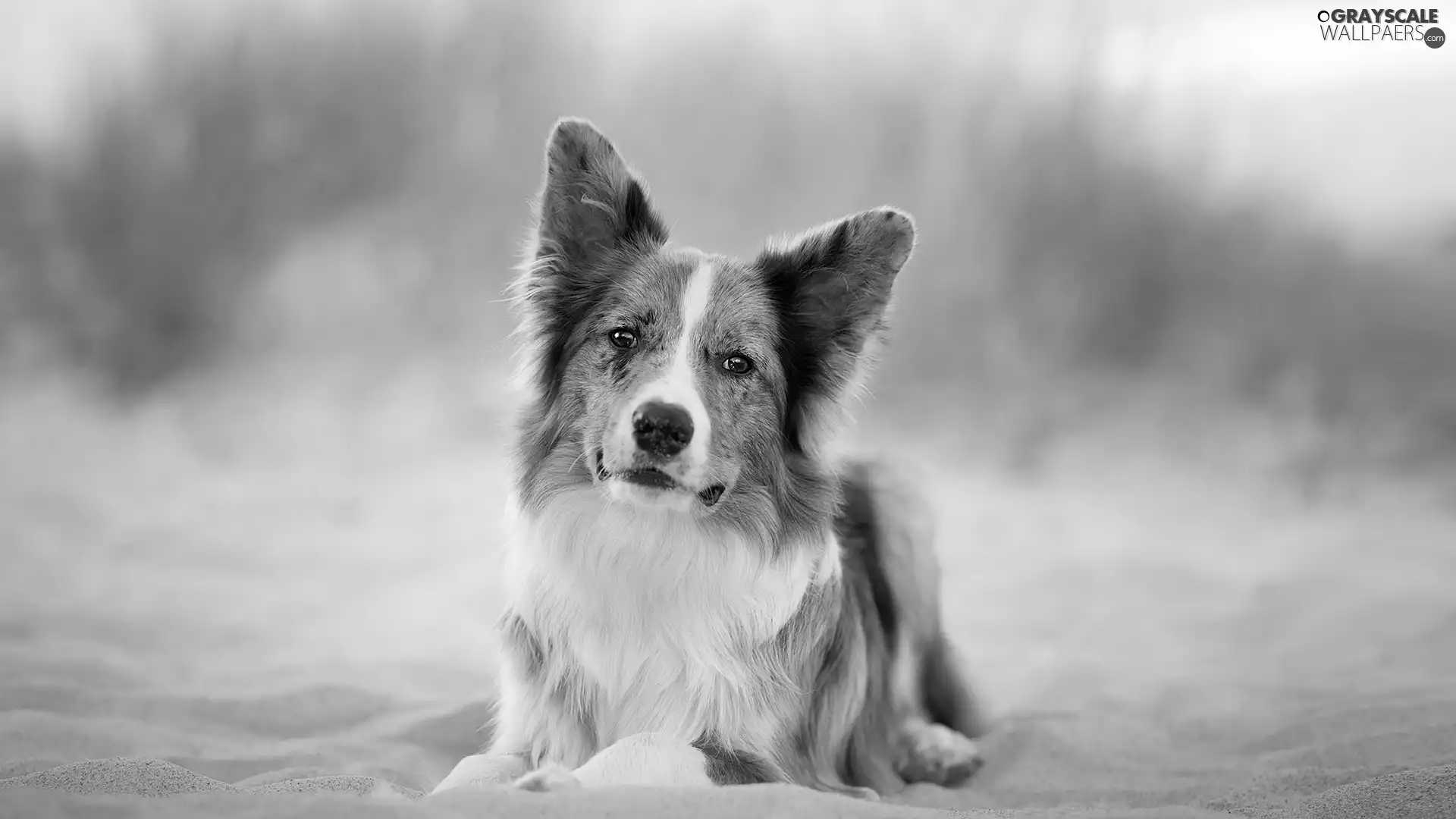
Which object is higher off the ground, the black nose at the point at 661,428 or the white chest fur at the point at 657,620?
the black nose at the point at 661,428

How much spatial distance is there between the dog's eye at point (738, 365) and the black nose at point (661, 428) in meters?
0.39

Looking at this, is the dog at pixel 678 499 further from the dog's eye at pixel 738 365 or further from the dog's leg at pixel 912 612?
the dog's leg at pixel 912 612

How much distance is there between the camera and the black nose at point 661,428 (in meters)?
2.97

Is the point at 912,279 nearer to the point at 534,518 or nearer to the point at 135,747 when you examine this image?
the point at 534,518

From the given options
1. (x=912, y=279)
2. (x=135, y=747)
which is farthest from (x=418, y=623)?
(x=912, y=279)

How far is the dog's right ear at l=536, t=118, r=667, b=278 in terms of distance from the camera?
11.5 ft

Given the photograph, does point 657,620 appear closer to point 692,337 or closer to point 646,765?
point 646,765

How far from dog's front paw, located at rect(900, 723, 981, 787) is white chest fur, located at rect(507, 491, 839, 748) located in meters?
0.80

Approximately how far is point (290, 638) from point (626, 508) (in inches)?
103

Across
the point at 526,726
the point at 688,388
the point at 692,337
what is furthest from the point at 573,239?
the point at 526,726

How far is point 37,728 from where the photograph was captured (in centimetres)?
372

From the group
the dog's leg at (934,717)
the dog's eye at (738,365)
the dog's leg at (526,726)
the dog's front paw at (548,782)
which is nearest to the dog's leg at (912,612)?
the dog's leg at (934,717)

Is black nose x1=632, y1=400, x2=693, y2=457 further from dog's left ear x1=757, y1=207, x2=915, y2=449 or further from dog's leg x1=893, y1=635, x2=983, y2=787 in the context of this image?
dog's leg x1=893, y1=635, x2=983, y2=787

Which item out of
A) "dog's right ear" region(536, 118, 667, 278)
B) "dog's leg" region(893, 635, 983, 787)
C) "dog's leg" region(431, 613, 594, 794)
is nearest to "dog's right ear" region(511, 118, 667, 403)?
"dog's right ear" region(536, 118, 667, 278)
